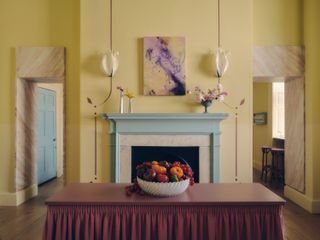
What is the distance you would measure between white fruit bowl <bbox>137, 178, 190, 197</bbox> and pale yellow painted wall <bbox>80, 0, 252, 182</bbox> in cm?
224

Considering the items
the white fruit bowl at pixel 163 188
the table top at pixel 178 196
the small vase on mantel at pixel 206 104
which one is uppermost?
the small vase on mantel at pixel 206 104

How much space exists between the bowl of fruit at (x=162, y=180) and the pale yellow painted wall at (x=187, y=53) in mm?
2193

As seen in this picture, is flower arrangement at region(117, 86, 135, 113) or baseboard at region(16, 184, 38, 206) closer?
flower arrangement at region(117, 86, 135, 113)

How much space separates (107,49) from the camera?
4.37 metres

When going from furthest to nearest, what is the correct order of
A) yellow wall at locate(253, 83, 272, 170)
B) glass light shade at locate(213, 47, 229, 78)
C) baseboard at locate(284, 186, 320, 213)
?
1. yellow wall at locate(253, 83, 272, 170)
2. baseboard at locate(284, 186, 320, 213)
3. glass light shade at locate(213, 47, 229, 78)

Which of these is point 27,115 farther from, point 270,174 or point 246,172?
point 270,174

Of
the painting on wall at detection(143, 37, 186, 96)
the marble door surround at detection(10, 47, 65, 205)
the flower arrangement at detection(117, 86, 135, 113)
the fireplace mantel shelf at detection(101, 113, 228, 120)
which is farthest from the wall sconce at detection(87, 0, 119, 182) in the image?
the marble door surround at detection(10, 47, 65, 205)

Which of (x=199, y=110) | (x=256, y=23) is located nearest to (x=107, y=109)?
(x=199, y=110)

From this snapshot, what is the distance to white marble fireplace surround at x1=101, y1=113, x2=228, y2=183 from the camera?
419 centimetres

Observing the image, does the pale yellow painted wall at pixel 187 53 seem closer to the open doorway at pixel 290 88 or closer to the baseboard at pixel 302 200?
the open doorway at pixel 290 88

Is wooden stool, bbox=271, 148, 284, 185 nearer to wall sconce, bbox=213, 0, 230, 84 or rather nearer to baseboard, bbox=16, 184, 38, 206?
wall sconce, bbox=213, 0, 230, 84

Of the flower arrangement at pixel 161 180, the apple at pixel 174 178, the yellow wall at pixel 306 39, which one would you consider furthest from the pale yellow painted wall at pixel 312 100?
the apple at pixel 174 178

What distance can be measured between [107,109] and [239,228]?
2.84m

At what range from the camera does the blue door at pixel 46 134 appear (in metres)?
6.16
